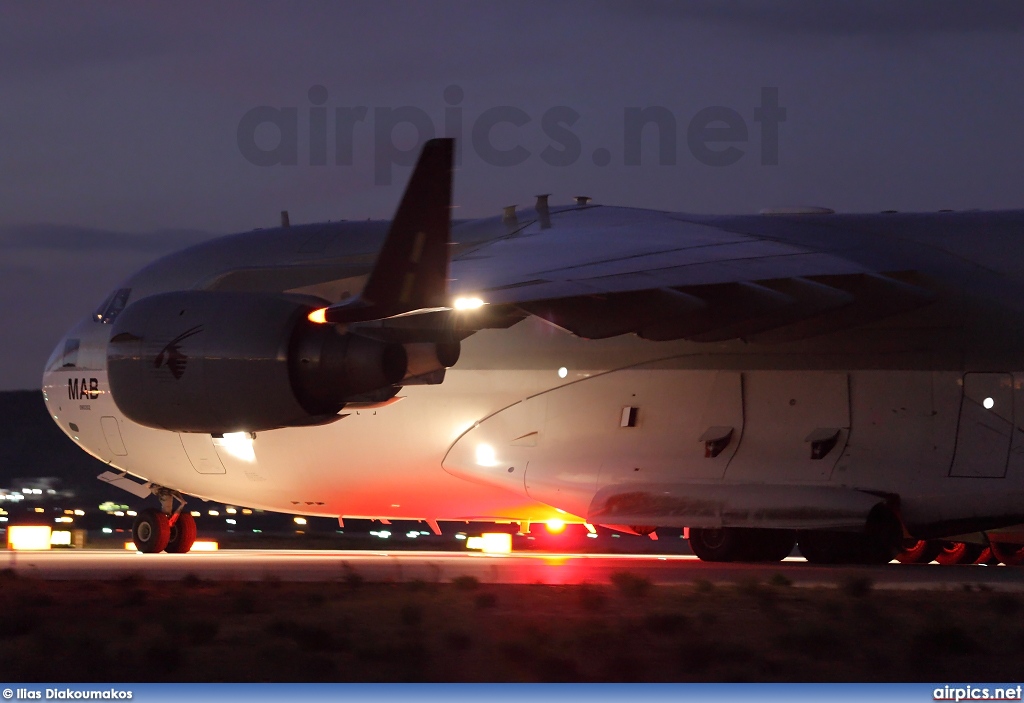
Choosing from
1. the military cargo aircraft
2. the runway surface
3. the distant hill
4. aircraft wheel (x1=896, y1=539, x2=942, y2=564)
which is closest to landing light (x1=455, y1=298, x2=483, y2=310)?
the military cargo aircraft

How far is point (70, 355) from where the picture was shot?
59.2ft

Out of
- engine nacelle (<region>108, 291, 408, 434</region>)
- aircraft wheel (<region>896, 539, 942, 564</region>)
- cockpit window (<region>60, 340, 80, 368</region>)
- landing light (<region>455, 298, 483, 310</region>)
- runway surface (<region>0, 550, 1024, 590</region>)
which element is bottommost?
aircraft wheel (<region>896, 539, 942, 564</region>)

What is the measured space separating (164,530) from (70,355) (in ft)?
8.09

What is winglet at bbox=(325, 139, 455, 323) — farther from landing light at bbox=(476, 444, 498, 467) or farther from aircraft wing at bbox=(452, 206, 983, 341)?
landing light at bbox=(476, 444, 498, 467)

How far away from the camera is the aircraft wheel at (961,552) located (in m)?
17.8

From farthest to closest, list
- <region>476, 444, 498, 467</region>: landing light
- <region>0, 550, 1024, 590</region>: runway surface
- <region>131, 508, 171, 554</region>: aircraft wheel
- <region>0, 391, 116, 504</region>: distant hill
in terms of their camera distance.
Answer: <region>0, 391, 116, 504</region>: distant hill → <region>131, 508, 171, 554</region>: aircraft wheel → <region>476, 444, 498, 467</region>: landing light → <region>0, 550, 1024, 590</region>: runway surface

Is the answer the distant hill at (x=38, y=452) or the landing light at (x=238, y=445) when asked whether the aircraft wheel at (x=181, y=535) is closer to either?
the landing light at (x=238, y=445)

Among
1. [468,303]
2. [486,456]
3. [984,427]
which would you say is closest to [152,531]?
[486,456]

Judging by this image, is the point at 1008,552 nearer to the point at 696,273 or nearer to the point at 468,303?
the point at 696,273

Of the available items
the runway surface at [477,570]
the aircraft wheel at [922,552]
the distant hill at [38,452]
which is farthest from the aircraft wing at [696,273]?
the distant hill at [38,452]

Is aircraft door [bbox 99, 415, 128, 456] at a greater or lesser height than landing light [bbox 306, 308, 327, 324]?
lesser

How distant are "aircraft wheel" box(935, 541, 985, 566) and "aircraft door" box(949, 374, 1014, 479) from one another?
439 centimetres

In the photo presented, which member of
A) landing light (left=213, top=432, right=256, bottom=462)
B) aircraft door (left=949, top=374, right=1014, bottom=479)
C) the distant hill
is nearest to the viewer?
aircraft door (left=949, top=374, right=1014, bottom=479)

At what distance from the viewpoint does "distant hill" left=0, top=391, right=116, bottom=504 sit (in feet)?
255
